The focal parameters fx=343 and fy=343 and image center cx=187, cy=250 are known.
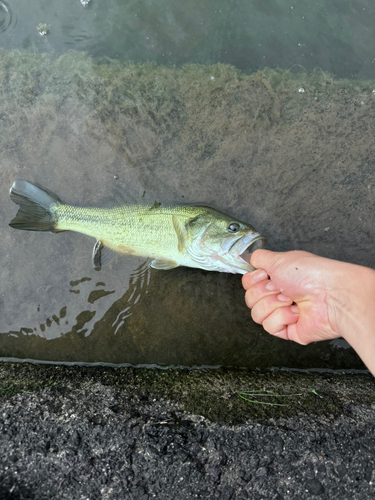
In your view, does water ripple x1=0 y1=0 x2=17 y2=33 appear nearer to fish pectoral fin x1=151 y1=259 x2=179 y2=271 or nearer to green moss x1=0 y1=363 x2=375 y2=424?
fish pectoral fin x1=151 y1=259 x2=179 y2=271

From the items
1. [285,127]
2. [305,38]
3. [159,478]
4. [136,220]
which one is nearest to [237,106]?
[285,127]

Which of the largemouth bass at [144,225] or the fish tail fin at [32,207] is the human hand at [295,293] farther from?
the fish tail fin at [32,207]

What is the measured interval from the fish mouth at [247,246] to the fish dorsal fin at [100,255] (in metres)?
1.31

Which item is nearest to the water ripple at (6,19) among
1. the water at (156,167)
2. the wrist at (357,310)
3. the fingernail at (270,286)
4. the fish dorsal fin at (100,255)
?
the water at (156,167)

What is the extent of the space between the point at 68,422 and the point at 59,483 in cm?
42

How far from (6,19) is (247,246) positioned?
11.7 ft

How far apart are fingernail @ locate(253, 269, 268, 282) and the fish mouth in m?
0.19

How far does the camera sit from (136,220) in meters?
3.54

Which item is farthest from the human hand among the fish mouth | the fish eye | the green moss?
the green moss

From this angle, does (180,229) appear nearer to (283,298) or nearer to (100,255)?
(100,255)

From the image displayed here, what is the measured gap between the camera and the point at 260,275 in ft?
10.1

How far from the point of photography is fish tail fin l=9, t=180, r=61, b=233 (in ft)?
11.4

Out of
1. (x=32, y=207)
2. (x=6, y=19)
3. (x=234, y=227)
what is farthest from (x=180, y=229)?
(x=6, y=19)

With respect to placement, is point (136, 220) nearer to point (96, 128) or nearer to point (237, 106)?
point (96, 128)
